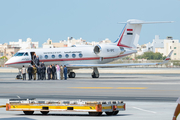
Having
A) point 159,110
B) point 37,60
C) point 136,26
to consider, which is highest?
point 136,26

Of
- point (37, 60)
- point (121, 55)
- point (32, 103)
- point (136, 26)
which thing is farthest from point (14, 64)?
point (32, 103)

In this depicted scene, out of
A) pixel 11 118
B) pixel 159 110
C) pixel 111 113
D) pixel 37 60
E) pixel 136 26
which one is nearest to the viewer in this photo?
pixel 11 118

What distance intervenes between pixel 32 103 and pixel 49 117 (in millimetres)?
1173

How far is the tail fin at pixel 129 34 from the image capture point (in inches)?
1906

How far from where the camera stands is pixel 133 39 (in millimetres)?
49562

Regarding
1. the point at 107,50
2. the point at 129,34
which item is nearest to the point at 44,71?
the point at 107,50

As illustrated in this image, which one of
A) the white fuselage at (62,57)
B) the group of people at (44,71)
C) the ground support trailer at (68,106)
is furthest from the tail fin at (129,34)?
the ground support trailer at (68,106)

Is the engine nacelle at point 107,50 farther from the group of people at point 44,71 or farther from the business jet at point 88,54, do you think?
the group of people at point 44,71

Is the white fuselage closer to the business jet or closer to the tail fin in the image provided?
the business jet

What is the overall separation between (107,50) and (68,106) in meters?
32.8

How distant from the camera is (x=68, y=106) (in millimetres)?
12914

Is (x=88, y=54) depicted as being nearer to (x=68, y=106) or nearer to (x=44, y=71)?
(x=44, y=71)

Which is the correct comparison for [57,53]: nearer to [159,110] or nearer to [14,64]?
[14,64]

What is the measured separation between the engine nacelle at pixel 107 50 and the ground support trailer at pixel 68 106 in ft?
105
